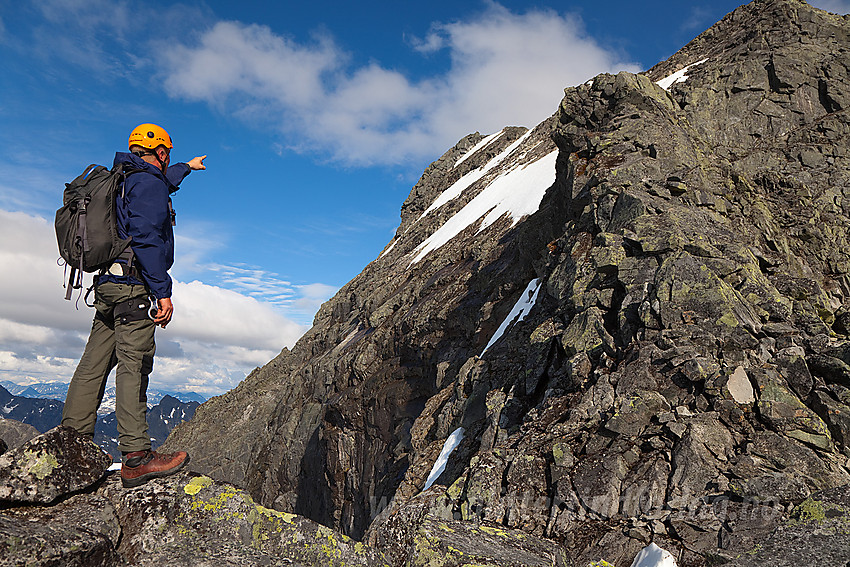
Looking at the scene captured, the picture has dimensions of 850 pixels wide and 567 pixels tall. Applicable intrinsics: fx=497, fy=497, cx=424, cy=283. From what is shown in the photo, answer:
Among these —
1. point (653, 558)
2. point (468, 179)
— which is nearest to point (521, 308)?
point (653, 558)

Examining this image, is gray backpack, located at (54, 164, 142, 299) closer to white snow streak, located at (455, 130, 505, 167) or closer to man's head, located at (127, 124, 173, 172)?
man's head, located at (127, 124, 173, 172)

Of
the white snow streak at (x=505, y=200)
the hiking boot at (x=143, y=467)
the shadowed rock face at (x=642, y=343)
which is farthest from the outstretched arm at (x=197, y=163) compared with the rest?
the white snow streak at (x=505, y=200)

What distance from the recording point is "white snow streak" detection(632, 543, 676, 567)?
7.67m

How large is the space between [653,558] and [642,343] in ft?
17.4

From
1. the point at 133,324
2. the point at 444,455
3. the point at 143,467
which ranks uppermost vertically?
the point at 133,324

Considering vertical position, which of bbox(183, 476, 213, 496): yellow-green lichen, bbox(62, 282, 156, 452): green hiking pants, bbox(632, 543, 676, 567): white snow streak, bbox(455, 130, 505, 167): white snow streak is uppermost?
bbox(455, 130, 505, 167): white snow streak

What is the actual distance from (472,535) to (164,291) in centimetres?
473

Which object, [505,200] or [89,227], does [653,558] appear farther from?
[505,200]

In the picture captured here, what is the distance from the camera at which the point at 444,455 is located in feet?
56.5

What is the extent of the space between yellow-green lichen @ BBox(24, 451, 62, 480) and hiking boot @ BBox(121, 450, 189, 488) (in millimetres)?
663

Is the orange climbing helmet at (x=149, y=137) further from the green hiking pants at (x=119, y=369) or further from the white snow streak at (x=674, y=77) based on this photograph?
the white snow streak at (x=674, y=77)

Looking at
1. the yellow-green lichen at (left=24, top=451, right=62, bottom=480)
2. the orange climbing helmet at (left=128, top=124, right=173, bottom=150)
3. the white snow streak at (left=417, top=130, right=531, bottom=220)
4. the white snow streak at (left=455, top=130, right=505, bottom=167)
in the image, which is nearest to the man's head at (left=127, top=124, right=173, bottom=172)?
the orange climbing helmet at (left=128, top=124, right=173, bottom=150)

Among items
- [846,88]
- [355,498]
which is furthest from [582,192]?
[355,498]

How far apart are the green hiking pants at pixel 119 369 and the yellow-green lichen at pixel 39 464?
61cm
